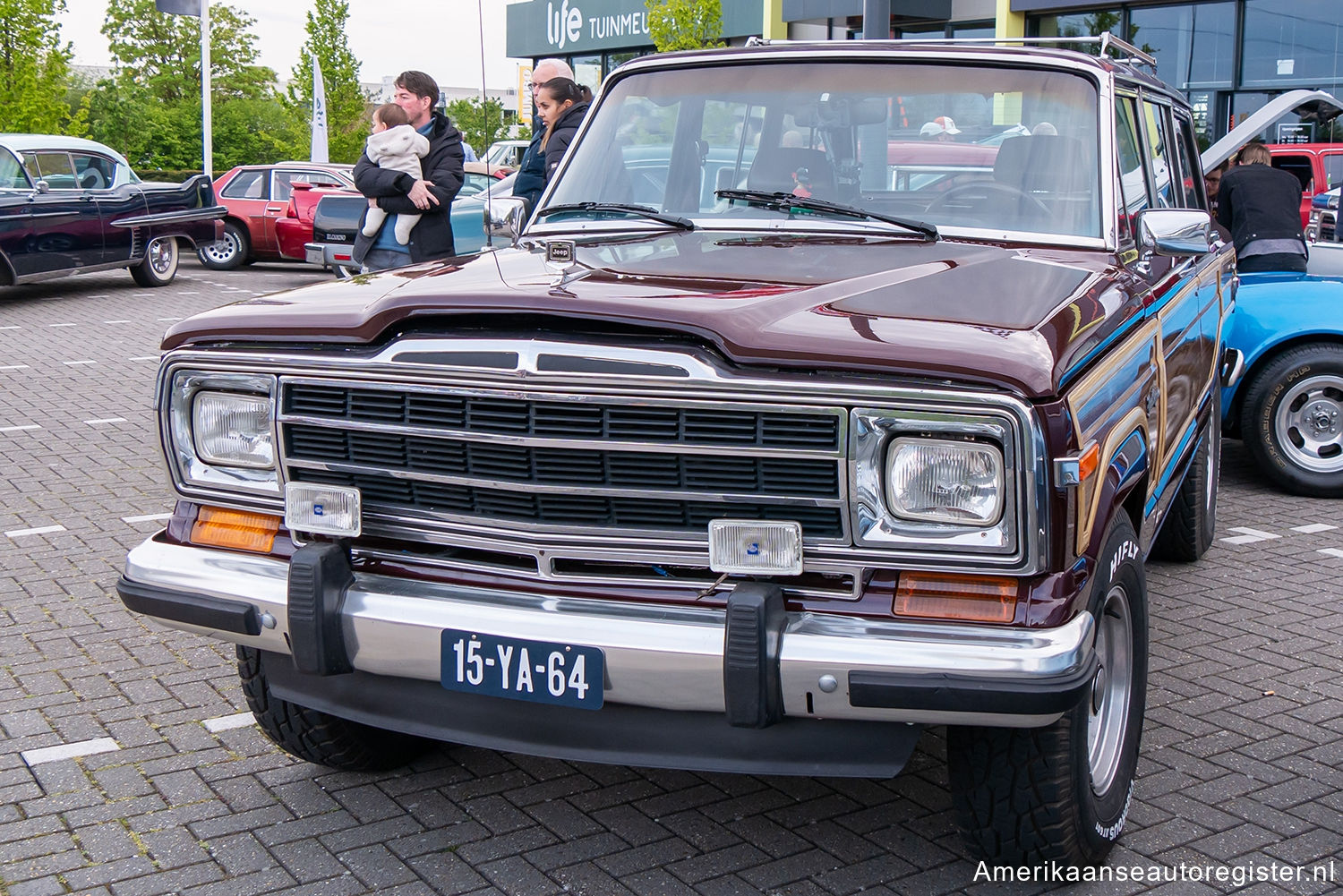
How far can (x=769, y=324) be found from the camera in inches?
108

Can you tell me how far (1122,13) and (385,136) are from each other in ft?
52.4

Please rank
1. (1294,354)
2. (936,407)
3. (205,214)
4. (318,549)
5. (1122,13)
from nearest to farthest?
(936,407), (318,549), (1294,354), (205,214), (1122,13)

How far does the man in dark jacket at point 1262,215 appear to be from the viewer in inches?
314

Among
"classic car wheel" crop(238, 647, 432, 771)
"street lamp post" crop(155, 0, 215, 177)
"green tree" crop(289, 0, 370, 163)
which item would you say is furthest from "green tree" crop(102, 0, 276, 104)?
"classic car wheel" crop(238, 647, 432, 771)

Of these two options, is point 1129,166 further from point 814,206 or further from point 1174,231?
point 814,206

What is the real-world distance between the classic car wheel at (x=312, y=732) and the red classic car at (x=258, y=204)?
50.6ft

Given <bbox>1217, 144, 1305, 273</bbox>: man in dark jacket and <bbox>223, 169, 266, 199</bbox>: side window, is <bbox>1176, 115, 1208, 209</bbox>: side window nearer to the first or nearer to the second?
<bbox>1217, 144, 1305, 273</bbox>: man in dark jacket

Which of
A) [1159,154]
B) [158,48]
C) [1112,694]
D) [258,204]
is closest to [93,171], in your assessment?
[258,204]

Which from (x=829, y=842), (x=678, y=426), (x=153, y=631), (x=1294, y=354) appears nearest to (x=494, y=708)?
(x=678, y=426)

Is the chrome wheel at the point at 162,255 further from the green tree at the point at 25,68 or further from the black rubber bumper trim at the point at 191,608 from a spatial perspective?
the black rubber bumper trim at the point at 191,608

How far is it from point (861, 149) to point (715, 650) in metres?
1.98

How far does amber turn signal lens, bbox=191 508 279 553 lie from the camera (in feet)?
10.6

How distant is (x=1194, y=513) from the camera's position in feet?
18.5

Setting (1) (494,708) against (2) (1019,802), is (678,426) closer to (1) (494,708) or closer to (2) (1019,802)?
(1) (494,708)
